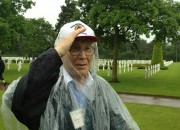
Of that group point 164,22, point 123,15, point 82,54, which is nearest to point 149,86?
point 164,22

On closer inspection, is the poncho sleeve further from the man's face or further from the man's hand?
the man's face

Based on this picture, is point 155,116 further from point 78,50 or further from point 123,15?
point 123,15

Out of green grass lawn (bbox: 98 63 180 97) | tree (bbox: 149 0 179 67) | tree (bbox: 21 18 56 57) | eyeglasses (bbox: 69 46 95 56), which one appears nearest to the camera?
eyeglasses (bbox: 69 46 95 56)

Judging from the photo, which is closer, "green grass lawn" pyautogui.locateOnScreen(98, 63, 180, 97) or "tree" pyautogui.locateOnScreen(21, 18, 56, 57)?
"green grass lawn" pyautogui.locateOnScreen(98, 63, 180, 97)

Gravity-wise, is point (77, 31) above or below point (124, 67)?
above

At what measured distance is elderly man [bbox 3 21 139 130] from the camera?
1.64 m

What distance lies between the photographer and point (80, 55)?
1977mm

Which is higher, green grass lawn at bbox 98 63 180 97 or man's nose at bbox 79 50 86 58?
man's nose at bbox 79 50 86 58

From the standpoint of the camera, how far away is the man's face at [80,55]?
1.96 metres

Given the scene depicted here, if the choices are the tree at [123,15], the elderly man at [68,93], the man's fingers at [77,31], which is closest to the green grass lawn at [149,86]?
the tree at [123,15]

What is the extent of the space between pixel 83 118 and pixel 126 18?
705 inches

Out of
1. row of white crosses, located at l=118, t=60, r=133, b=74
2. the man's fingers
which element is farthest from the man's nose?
row of white crosses, located at l=118, t=60, r=133, b=74

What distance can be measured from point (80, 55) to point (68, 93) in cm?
23

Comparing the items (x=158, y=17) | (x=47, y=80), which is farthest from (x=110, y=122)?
(x=158, y=17)
